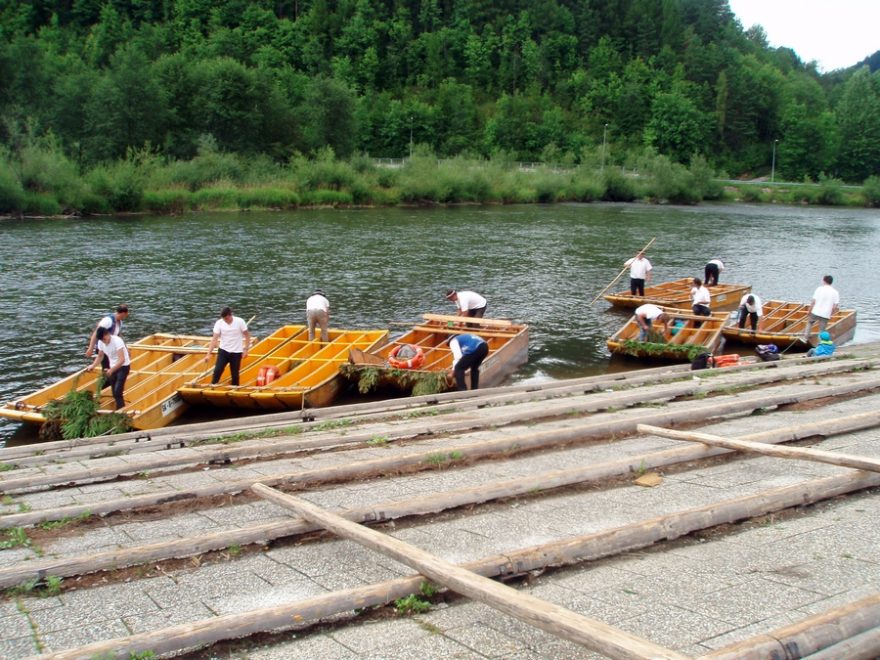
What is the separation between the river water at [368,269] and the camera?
23.7 m

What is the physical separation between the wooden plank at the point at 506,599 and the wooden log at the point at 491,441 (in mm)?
1279

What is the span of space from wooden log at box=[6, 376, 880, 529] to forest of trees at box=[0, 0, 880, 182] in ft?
231

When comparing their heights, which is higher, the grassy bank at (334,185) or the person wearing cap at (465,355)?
the grassy bank at (334,185)

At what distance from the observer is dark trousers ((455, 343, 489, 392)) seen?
15172mm

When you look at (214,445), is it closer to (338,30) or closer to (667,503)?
(667,503)

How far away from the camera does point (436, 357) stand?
59.8ft

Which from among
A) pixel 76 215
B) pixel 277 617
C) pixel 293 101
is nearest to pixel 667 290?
pixel 277 617

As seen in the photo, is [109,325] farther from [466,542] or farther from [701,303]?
[701,303]

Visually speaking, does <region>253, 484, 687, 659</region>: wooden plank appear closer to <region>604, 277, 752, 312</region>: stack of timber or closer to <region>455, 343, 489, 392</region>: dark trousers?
<region>455, 343, 489, 392</region>: dark trousers

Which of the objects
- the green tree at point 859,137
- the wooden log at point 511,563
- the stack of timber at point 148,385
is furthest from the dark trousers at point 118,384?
the green tree at point 859,137

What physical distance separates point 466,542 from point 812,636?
8.36 feet

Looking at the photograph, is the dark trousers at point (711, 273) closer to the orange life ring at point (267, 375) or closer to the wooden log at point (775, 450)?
the orange life ring at point (267, 375)


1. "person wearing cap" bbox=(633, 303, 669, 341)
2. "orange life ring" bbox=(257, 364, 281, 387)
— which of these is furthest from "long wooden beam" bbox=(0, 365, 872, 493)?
"person wearing cap" bbox=(633, 303, 669, 341)

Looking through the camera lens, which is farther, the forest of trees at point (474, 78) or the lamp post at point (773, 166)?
the lamp post at point (773, 166)
